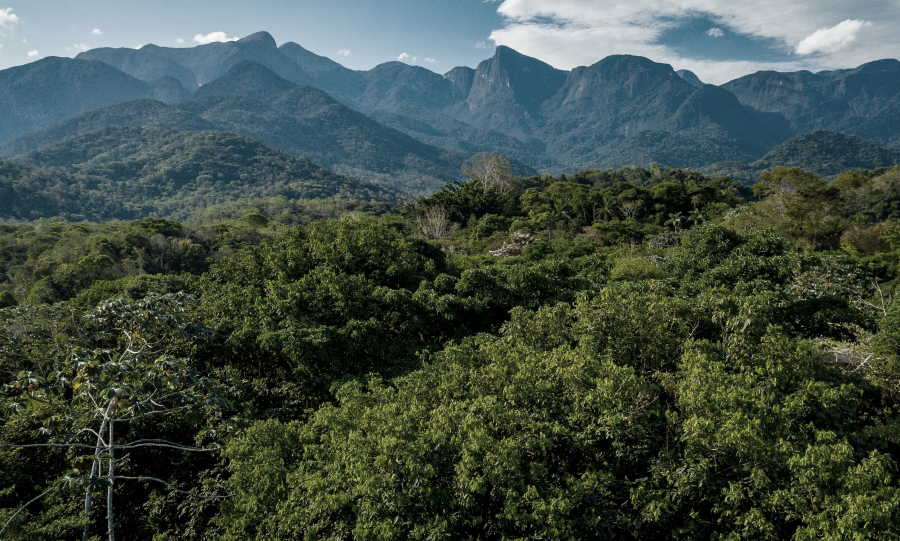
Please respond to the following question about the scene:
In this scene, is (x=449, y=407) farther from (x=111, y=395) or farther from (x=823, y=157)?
→ (x=823, y=157)

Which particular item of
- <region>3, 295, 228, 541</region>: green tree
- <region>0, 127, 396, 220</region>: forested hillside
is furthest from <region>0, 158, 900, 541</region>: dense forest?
<region>0, 127, 396, 220</region>: forested hillside

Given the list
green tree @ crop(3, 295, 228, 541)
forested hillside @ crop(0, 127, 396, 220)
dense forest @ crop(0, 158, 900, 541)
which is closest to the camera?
dense forest @ crop(0, 158, 900, 541)

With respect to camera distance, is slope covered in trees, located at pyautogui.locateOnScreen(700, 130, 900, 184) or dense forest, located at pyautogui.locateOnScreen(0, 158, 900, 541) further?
slope covered in trees, located at pyautogui.locateOnScreen(700, 130, 900, 184)

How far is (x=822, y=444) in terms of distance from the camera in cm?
582

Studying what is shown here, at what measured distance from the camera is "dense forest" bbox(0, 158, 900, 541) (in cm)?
579

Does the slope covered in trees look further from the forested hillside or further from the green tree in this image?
the green tree

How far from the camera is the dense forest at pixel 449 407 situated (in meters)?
5.79

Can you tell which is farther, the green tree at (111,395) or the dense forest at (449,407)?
the green tree at (111,395)

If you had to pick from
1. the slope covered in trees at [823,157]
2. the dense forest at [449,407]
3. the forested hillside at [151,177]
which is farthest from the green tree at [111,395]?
the slope covered in trees at [823,157]

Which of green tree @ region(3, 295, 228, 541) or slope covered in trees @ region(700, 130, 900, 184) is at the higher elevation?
slope covered in trees @ region(700, 130, 900, 184)

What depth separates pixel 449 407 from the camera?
22.9 feet

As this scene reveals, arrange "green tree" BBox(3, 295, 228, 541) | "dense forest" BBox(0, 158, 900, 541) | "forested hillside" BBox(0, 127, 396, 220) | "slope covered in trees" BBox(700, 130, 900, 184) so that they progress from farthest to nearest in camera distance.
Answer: "slope covered in trees" BBox(700, 130, 900, 184)
"forested hillside" BBox(0, 127, 396, 220)
"green tree" BBox(3, 295, 228, 541)
"dense forest" BBox(0, 158, 900, 541)

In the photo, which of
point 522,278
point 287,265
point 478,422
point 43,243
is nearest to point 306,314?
point 287,265

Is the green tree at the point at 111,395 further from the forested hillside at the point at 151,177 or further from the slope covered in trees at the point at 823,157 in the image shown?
the slope covered in trees at the point at 823,157
